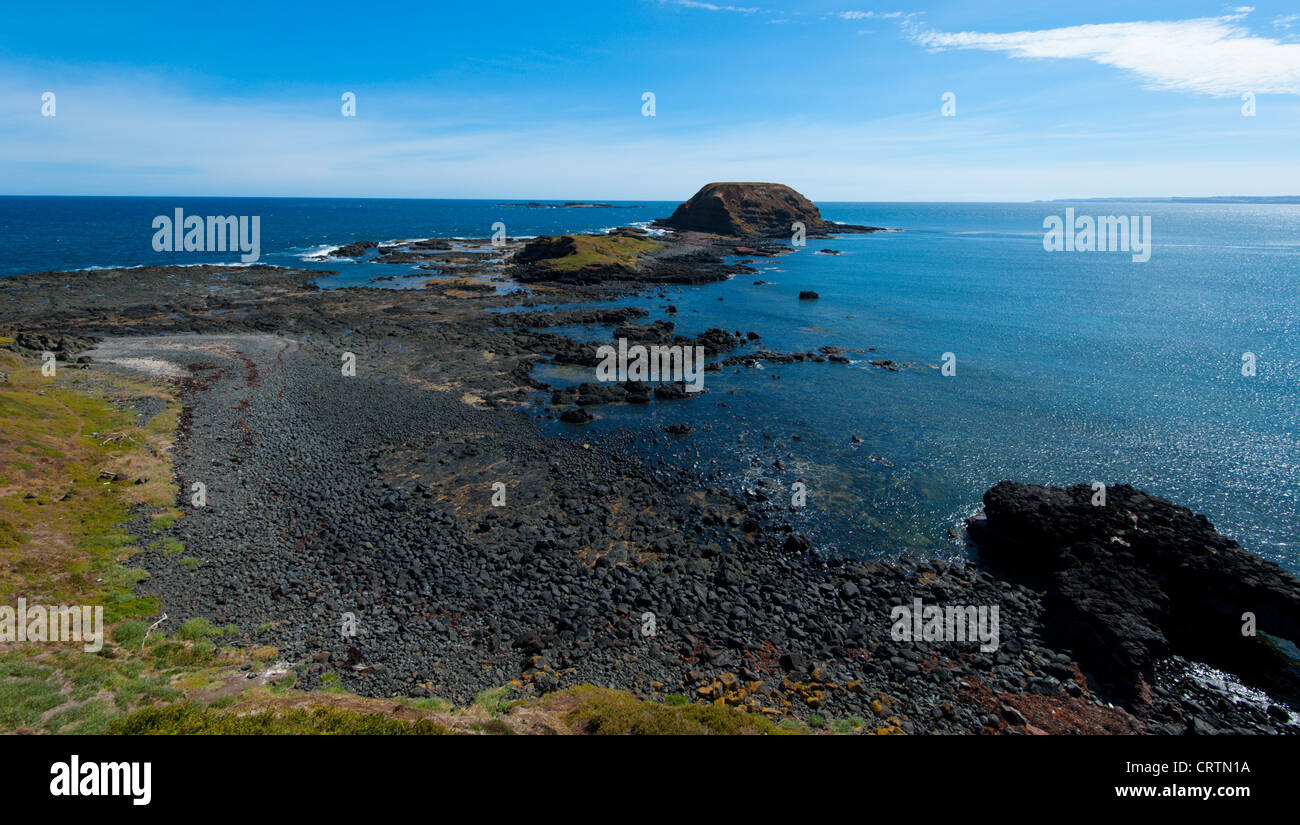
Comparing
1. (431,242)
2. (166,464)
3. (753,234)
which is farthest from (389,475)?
(753,234)

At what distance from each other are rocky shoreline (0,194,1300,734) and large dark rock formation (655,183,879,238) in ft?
510

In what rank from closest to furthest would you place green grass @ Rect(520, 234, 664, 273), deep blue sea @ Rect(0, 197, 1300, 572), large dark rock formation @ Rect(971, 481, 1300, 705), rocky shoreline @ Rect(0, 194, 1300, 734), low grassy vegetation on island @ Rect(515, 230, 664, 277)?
rocky shoreline @ Rect(0, 194, 1300, 734)
large dark rock formation @ Rect(971, 481, 1300, 705)
deep blue sea @ Rect(0, 197, 1300, 572)
low grassy vegetation on island @ Rect(515, 230, 664, 277)
green grass @ Rect(520, 234, 664, 273)

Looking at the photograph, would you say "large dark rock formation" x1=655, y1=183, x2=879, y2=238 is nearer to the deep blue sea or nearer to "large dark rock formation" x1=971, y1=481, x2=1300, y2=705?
the deep blue sea

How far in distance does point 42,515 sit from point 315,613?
14359 mm

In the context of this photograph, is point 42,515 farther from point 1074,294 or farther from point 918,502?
point 1074,294

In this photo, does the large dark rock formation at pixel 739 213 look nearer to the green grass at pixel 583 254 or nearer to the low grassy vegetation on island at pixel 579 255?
the low grassy vegetation on island at pixel 579 255

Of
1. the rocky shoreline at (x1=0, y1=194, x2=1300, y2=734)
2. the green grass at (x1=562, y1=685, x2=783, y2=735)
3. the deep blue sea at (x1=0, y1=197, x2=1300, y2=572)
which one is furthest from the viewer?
the deep blue sea at (x1=0, y1=197, x2=1300, y2=572)

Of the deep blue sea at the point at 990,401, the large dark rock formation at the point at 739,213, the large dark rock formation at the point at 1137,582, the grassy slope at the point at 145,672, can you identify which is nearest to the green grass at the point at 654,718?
the grassy slope at the point at 145,672

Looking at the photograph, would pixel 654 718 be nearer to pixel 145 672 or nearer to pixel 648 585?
pixel 648 585

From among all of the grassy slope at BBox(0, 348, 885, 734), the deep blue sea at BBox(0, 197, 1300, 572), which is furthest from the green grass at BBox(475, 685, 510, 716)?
the deep blue sea at BBox(0, 197, 1300, 572)

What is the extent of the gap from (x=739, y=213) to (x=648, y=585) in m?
179

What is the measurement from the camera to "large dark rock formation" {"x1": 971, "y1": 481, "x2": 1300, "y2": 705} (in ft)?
68.6

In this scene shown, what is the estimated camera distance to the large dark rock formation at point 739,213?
182 metres

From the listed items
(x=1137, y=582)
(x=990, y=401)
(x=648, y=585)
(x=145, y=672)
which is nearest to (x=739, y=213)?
(x=990, y=401)
